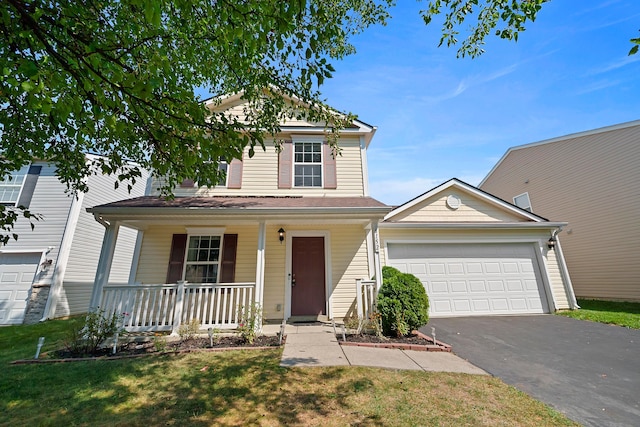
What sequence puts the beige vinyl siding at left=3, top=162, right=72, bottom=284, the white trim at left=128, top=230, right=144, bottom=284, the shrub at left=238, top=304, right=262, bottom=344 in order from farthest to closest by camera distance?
the beige vinyl siding at left=3, top=162, right=72, bottom=284, the white trim at left=128, top=230, right=144, bottom=284, the shrub at left=238, top=304, right=262, bottom=344

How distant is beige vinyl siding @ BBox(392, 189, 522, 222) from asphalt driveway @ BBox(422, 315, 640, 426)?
10.9ft

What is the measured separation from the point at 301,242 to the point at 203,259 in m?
2.91

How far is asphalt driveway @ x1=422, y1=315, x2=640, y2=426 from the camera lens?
122 inches

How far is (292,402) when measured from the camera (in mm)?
3053

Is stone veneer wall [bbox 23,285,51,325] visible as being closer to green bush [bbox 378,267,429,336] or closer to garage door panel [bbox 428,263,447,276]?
green bush [bbox 378,267,429,336]

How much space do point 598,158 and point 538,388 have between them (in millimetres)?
12344

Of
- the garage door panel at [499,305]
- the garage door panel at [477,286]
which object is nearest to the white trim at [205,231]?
the garage door panel at [477,286]

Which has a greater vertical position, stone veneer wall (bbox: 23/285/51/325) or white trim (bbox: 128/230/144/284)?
white trim (bbox: 128/230/144/284)

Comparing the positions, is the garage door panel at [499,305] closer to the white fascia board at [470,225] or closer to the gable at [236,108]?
the white fascia board at [470,225]

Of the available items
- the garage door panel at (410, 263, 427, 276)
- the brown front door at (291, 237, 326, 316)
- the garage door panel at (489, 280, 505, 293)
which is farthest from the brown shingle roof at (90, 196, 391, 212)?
the garage door panel at (489, 280, 505, 293)

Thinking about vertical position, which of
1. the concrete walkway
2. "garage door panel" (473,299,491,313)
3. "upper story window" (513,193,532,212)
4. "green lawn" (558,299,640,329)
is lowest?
the concrete walkway

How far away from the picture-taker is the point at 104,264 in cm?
588

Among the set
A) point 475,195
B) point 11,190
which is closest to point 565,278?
point 475,195

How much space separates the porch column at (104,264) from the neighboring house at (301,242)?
25 millimetres
